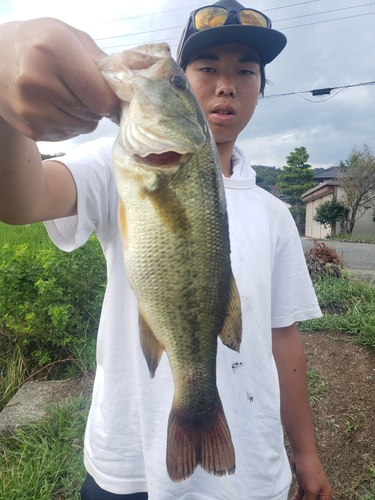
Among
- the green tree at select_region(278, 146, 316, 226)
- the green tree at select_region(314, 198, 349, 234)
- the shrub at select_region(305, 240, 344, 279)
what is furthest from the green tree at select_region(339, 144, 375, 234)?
the shrub at select_region(305, 240, 344, 279)

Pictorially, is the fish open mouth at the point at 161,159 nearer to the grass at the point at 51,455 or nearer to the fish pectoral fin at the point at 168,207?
the fish pectoral fin at the point at 168,207

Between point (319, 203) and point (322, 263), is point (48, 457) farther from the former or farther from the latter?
point (319, 203)

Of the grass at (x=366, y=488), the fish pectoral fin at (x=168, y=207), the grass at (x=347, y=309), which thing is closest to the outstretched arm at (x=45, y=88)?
the fish pectoral fin at (x=168, y=207)

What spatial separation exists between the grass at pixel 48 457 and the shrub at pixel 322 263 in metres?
4.68

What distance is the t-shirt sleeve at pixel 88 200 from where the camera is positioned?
141 cm

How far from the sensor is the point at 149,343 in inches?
49.8

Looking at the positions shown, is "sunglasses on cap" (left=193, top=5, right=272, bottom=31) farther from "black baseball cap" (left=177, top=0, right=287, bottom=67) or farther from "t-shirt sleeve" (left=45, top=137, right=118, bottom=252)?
"t-shirt sleeve" (left=45, top=137, right=118, bottom=252)

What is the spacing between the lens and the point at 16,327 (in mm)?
3670

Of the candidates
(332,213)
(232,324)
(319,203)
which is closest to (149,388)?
(232,324)


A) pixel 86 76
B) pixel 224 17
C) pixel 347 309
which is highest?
pixel 224 17

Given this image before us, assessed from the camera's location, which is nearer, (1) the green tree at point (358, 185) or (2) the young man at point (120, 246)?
(2) the young man at point (120, 246)

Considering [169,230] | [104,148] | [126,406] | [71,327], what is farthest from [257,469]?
[71,327]

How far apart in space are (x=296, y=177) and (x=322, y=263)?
1583 inches

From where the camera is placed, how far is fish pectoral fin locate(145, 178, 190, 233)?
117 centimetres
